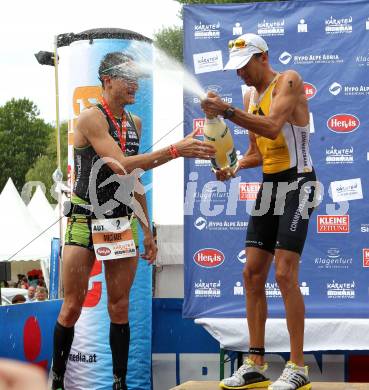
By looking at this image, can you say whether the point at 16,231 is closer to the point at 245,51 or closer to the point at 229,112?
the point at 245,51

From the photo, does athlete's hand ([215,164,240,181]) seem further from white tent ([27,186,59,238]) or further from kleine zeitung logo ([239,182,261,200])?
white tent ([27,186,59,238])

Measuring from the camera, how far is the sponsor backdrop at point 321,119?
7.18m

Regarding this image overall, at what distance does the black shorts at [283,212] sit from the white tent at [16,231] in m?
12.8

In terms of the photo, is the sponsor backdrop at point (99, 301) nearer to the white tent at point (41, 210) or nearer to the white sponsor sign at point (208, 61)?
the white sponsor sign at point (208, 61)

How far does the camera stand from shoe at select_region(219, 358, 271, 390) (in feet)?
14.4

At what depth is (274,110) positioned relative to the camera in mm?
4172

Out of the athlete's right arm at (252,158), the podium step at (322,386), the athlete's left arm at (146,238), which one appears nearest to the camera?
the podium step at (322,386)

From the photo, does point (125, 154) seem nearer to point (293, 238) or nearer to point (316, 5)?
point (293, 238)

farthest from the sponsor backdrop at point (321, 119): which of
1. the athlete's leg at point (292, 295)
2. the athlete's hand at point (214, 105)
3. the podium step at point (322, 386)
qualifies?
the athlete's hand at point (214, 105)

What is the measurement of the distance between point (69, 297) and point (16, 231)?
13.2 meters

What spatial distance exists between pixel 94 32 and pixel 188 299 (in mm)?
2736

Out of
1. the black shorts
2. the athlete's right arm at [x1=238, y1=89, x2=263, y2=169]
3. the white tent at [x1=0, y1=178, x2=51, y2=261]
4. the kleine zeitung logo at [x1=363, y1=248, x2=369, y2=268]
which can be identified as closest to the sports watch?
the black shorts

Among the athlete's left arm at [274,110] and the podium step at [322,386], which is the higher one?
the athlete's left arm at [274,110]

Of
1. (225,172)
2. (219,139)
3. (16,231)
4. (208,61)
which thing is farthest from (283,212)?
(16,231)
